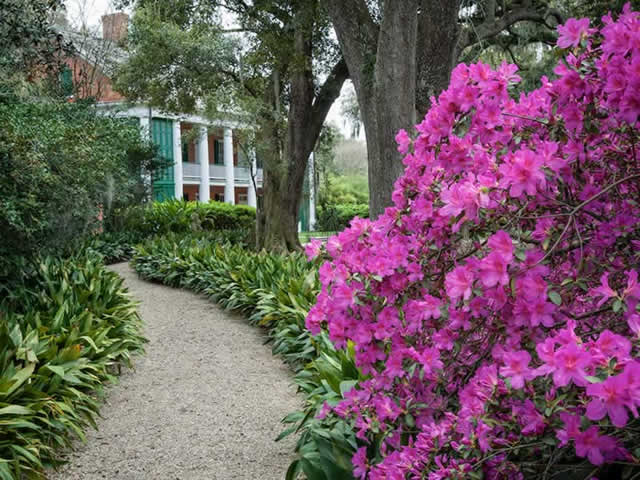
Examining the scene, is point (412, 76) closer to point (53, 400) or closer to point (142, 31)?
point (53, 400)

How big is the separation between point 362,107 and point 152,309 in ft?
14.4

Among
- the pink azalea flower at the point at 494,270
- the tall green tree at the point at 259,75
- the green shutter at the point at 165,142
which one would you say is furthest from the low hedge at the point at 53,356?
the green shutter at the point at 165,142

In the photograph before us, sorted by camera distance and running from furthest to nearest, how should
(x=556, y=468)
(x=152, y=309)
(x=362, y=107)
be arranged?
(x=152, y=309), (x=362, y=107), (x=556, y=468)

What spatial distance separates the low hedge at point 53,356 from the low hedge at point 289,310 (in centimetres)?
147

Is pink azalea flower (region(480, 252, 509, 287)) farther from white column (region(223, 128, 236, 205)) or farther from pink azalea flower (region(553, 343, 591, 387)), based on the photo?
white column (region(223, 128, 236, 205))

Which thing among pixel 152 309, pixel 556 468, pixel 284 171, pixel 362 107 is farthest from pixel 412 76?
pixel 284 171

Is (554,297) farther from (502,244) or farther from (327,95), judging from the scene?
(327,95)

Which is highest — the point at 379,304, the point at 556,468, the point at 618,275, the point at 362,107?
the point at 362,107

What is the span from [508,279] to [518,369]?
0.23 m

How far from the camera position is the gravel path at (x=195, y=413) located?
11.8ft

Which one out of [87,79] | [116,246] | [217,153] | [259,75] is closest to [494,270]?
[259,75]

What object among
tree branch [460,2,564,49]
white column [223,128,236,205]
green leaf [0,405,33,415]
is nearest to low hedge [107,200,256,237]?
tree branch [460,2,564,49]

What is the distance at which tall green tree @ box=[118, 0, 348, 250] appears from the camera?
33.0 ft

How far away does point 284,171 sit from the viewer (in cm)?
1113
